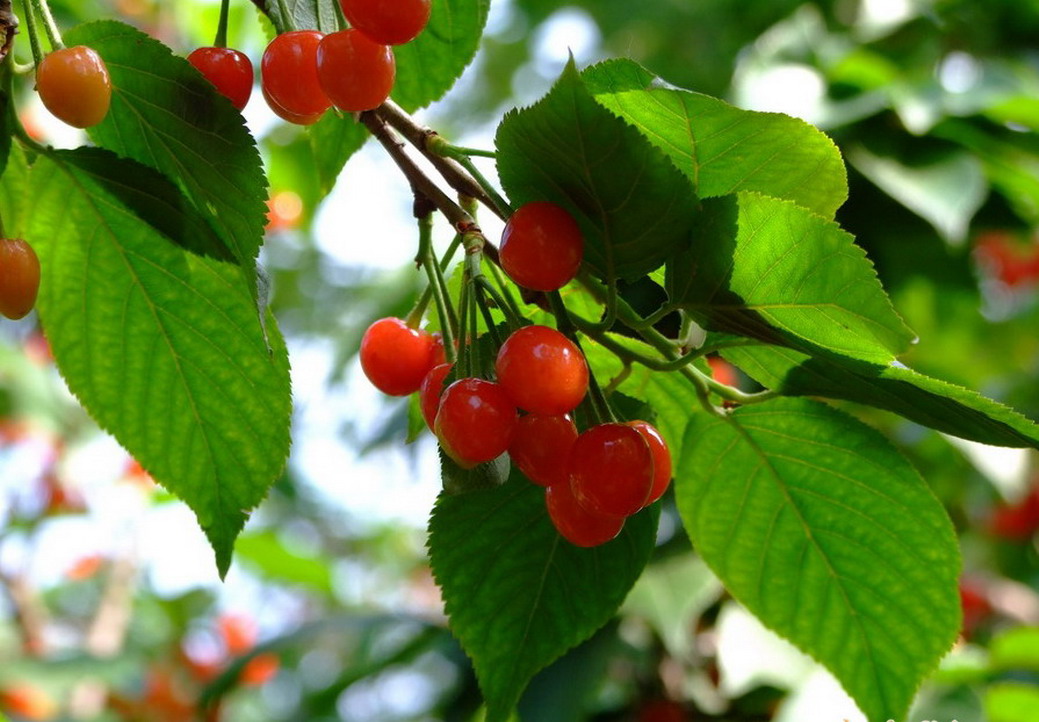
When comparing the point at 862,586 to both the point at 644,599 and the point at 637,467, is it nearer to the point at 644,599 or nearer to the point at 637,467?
the point at 637,467

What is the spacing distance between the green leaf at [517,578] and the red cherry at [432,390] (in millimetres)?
80

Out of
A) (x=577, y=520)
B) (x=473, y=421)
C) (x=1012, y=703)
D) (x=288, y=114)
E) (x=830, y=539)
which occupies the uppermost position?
(x=288, y=114)

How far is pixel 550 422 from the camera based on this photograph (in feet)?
2.20

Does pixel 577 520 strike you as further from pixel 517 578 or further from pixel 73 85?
pixel 73 85

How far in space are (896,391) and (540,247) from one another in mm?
230

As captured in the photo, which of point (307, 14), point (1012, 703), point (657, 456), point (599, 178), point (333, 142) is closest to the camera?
point (599, 178)

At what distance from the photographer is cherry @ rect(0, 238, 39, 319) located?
0.70m

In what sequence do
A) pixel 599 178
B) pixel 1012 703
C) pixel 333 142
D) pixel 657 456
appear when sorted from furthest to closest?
pixel 1012 703, pixel 333 142, pixel 657 456, pixel 599 178

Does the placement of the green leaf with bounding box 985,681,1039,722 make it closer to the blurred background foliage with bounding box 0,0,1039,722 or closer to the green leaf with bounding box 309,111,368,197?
the blurred background foliage with bounding box 0,0,1039,722

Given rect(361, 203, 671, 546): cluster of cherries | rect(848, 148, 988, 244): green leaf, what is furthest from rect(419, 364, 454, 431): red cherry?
rect(848, 148, 988, 244): green leaf

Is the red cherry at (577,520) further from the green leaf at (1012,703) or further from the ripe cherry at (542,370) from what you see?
→ the green leaf at (1012,703)

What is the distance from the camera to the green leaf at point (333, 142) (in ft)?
2.97

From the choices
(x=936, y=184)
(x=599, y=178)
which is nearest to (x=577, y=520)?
(x=599, y=178)

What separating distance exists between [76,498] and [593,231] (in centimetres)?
298
